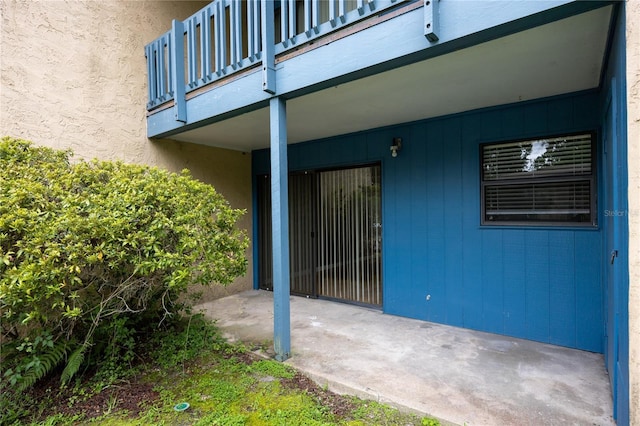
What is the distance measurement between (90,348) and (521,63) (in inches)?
180

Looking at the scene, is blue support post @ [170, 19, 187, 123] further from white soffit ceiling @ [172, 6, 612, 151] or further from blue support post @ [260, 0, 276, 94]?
blue support post @ [260, 0, 276, 94]

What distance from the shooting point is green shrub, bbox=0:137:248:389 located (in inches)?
89.1

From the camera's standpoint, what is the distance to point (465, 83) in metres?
3.12

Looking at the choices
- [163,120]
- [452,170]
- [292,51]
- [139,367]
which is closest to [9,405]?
[139,367]

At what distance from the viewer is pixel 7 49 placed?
11.3 feet

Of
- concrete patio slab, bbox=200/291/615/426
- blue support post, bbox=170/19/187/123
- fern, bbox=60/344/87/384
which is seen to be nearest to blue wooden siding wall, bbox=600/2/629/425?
concrete patio slab, bbox=200/291/615/426

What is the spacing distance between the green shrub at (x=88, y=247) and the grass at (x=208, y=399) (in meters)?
0.26

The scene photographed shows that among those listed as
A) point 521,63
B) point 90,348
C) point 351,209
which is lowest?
point 90,348

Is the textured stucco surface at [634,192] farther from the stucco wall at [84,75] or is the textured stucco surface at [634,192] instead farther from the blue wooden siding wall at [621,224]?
the stucco wall at [84,75]

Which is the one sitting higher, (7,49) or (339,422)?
(7,49)

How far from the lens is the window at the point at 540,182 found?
3322 millimetres

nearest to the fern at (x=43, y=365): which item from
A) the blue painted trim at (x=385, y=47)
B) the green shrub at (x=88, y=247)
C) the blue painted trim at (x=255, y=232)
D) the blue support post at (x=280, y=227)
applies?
the green shrub at (x=88, y=247)

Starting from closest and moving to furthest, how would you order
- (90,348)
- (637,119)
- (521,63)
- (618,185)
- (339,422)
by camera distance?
(637,119) → (618,185) → (339,422) → (521,63) → (90,348)

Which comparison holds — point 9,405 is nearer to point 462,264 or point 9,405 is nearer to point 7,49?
point 7,49
